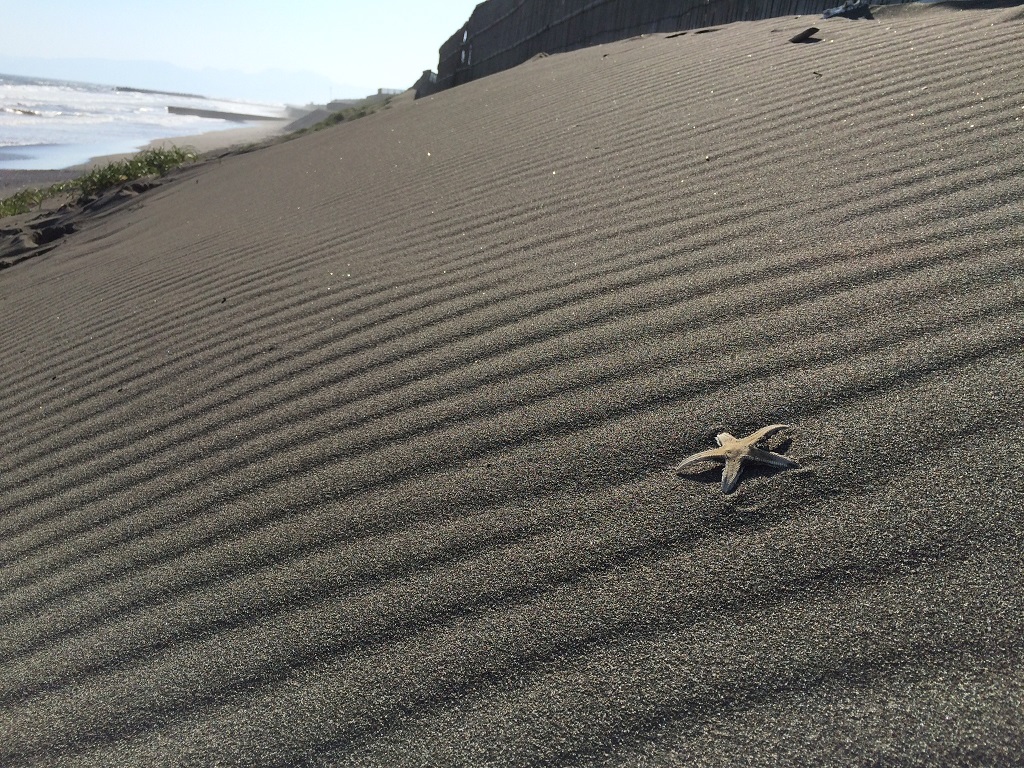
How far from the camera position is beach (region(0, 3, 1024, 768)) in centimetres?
109

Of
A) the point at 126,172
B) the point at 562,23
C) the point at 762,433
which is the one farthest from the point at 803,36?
the point at 126,172

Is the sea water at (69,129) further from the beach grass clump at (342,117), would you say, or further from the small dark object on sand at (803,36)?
the small dark object on sand at (803,36)

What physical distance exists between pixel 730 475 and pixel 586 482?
0.96 ft

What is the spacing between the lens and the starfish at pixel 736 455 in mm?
1398

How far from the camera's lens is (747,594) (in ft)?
3.92

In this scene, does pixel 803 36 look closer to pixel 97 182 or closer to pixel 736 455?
pixel 736 455

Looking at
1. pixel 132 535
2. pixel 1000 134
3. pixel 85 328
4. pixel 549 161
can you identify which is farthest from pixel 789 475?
pixel 85 328

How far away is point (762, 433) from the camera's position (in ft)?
4.82

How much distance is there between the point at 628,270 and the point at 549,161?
178 centimetres

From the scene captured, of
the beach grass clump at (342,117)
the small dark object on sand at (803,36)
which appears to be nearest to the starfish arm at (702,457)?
the small dark object on sand at (803,36)

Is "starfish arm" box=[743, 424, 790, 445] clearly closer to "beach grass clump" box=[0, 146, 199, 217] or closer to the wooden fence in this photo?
the wooden fence

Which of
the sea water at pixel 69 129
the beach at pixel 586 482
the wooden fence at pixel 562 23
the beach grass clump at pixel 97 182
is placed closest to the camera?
the beach at pixel 586 482

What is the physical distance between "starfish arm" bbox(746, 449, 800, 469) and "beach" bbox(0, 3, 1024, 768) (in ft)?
0.06

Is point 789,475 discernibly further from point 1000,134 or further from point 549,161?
point 549,161
